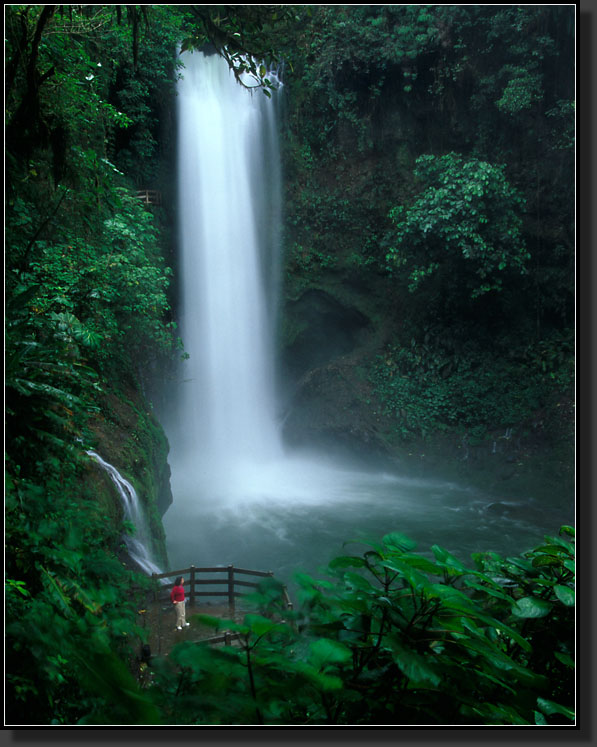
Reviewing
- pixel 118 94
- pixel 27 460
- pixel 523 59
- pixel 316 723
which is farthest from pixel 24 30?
pixel 523 59

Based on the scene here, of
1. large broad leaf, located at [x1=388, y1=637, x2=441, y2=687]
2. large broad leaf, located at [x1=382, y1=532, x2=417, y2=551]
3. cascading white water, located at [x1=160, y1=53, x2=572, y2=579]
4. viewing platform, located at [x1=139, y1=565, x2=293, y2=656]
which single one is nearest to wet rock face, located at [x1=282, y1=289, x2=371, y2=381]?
cascading white water, located at [x1=160, y1=53, x2=572, y2=579]

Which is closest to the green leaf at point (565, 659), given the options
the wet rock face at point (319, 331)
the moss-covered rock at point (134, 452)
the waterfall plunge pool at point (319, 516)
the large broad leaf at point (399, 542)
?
the large broad leaf at point (399, 542)

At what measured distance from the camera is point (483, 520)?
8.81 metres

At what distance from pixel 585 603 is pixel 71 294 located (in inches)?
208

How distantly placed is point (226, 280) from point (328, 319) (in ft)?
9.54

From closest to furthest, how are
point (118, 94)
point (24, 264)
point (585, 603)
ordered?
point (585, 603), point (24, 264), point (118, 94)

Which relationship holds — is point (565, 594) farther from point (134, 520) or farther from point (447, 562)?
point (134, 520)

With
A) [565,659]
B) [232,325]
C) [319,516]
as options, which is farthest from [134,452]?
[232,325]

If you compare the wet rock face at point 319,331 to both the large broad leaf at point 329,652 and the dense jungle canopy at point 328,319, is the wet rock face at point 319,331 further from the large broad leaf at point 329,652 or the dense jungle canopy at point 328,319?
the large broad leaf at point 329,652

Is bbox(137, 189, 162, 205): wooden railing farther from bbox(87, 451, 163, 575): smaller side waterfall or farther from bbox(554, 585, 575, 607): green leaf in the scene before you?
bbox(554, 585, 575, 607): green leaf

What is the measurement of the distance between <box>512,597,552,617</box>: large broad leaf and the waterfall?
417 inches

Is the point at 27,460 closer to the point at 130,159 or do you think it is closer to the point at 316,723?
the point at 316,723

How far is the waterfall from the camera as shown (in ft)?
39.0

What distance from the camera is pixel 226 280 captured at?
12.5 meters
